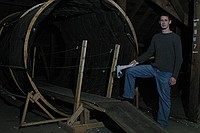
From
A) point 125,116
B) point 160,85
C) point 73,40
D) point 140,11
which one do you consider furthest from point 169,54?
point 140,11

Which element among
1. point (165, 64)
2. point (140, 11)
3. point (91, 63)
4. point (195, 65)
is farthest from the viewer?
point (140, 11)

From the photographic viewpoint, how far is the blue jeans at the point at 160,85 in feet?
15.0

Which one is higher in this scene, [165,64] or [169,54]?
[169,54]

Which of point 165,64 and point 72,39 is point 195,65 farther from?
point 72,39

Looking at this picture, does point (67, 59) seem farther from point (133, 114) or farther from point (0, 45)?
point (133, 114)

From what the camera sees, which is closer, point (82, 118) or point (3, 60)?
point (82, 118)

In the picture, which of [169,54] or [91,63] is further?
[91,63]

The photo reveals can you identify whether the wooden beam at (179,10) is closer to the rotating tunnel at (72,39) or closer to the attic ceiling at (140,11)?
the attic ceiling at (140,11)

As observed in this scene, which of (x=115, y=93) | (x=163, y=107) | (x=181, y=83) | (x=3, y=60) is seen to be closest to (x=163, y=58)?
(x=163, y=107)

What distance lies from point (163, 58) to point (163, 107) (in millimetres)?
750

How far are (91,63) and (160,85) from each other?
80.8 inches

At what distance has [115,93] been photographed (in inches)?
223

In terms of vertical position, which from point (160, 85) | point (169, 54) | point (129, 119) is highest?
point (169, 54)

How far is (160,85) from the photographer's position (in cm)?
461
